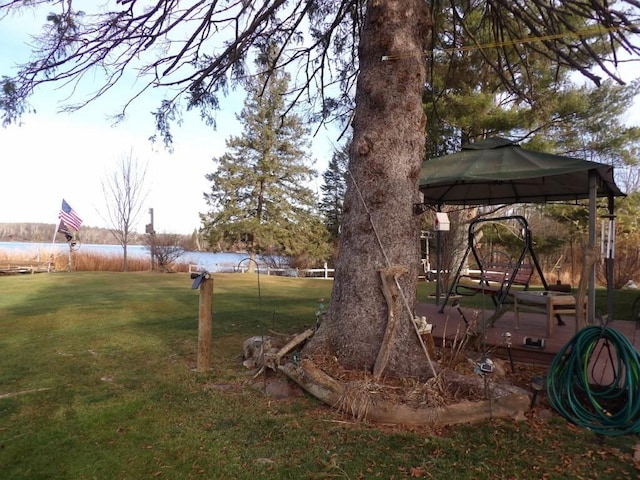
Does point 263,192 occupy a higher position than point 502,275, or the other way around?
point 263,192

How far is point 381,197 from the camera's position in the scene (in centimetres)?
405

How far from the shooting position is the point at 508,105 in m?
A: 15.8

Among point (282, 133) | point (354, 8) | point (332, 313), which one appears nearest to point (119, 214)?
point (282, 133)

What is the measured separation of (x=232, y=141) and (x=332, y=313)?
80.2ft

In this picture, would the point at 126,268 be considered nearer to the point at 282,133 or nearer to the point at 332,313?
the point at 282,133

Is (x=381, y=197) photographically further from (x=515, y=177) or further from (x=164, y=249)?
(x=164, y=249)

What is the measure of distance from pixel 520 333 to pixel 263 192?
76.6 ft

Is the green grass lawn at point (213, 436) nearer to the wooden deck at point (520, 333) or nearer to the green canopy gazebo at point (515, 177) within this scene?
the wooden deck at point (520, 333)

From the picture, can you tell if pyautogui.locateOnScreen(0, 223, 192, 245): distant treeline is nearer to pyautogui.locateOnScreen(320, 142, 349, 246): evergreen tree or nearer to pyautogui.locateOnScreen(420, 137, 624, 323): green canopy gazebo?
pyautogui.locateOnScreen(320, 142, 349, 246): evergreen tree

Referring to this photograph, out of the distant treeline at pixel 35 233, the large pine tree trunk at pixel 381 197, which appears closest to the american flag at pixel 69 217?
the distant treeline at pixel 35 233

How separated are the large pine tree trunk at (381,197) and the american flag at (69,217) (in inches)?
767

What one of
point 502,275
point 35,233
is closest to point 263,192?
point 502,275

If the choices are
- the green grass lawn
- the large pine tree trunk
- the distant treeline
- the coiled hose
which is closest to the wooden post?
the green grass lawn

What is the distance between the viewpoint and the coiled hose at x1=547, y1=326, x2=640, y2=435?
9.84 ft
